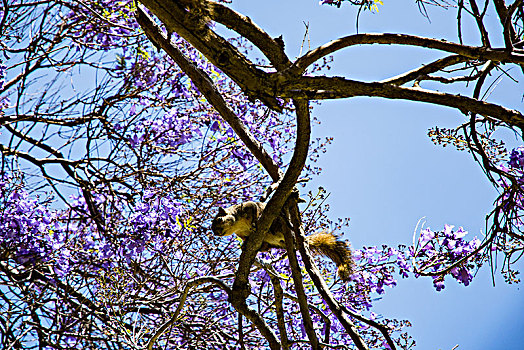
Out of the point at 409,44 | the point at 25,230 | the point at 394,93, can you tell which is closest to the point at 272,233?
the point at 394,93

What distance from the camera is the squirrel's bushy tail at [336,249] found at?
248 centimetres

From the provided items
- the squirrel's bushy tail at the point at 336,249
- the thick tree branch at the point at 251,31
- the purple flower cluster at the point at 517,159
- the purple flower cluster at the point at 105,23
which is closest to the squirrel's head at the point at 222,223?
the squirrel's bushy tail at the point at 336,249

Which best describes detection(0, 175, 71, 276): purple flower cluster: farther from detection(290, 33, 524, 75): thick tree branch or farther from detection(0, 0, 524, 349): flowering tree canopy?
detection(290, 33, 524, 75): thick tree branch

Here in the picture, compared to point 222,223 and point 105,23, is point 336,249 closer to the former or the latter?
point 222,223

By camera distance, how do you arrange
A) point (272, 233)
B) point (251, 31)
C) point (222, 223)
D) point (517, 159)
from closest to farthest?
point (251, 31)
point (222, 223)
point (272, 233)
point (517, 159)

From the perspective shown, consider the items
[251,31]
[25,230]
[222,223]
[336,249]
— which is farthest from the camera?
[25,230]

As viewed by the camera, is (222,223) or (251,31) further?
(222,223)

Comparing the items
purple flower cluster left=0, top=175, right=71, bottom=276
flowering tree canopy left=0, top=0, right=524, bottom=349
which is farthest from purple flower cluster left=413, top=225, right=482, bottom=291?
purple flower cluster left=0, top=175, right=71, bottom=276

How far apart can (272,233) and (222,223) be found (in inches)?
13.0

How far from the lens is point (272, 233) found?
2.38 metres

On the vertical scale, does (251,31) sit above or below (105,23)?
below

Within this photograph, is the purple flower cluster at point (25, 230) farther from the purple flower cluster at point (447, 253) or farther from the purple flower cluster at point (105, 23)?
the purple flower cluster at point (447, 253)

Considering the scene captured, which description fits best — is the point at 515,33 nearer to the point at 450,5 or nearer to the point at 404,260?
the point at 450,5

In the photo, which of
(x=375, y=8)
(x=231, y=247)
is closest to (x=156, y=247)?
(x=231, y=247)
